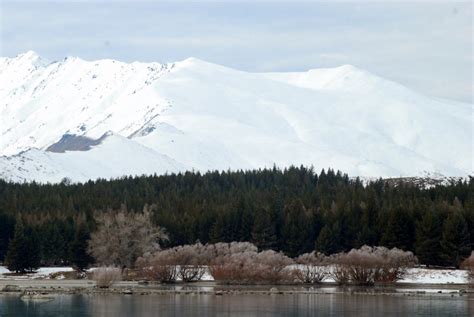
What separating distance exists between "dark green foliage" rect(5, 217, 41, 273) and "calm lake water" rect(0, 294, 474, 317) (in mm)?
33088

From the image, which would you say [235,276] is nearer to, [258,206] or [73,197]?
[258,206]

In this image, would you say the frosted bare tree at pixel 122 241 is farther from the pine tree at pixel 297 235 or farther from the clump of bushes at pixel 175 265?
the pine tree at pixel 297 235

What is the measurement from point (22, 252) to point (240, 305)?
51837 mm

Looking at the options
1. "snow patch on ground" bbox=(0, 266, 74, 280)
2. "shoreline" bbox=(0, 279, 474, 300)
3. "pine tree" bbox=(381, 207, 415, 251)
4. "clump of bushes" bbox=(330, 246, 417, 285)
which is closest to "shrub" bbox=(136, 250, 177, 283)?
"shoreline" bbox=(0, 279, 474, 300)

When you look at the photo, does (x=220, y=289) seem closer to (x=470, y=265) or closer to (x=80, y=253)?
(x=470, y=265)

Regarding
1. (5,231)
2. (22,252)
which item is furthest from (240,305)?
(5,231)

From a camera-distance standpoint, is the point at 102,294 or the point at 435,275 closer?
the point at 102,294

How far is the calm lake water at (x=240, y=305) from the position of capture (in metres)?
93.1

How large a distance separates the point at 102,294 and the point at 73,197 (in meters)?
84.6

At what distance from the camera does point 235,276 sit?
131 m

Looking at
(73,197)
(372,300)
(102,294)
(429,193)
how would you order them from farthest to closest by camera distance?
(73,197) → (429,193) → (102,294) → (372,300)

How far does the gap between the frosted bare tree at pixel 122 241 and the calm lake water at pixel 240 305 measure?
29636 mm

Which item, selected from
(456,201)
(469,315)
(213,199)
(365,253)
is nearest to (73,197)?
(213,199)

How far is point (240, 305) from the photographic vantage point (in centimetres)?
10031
